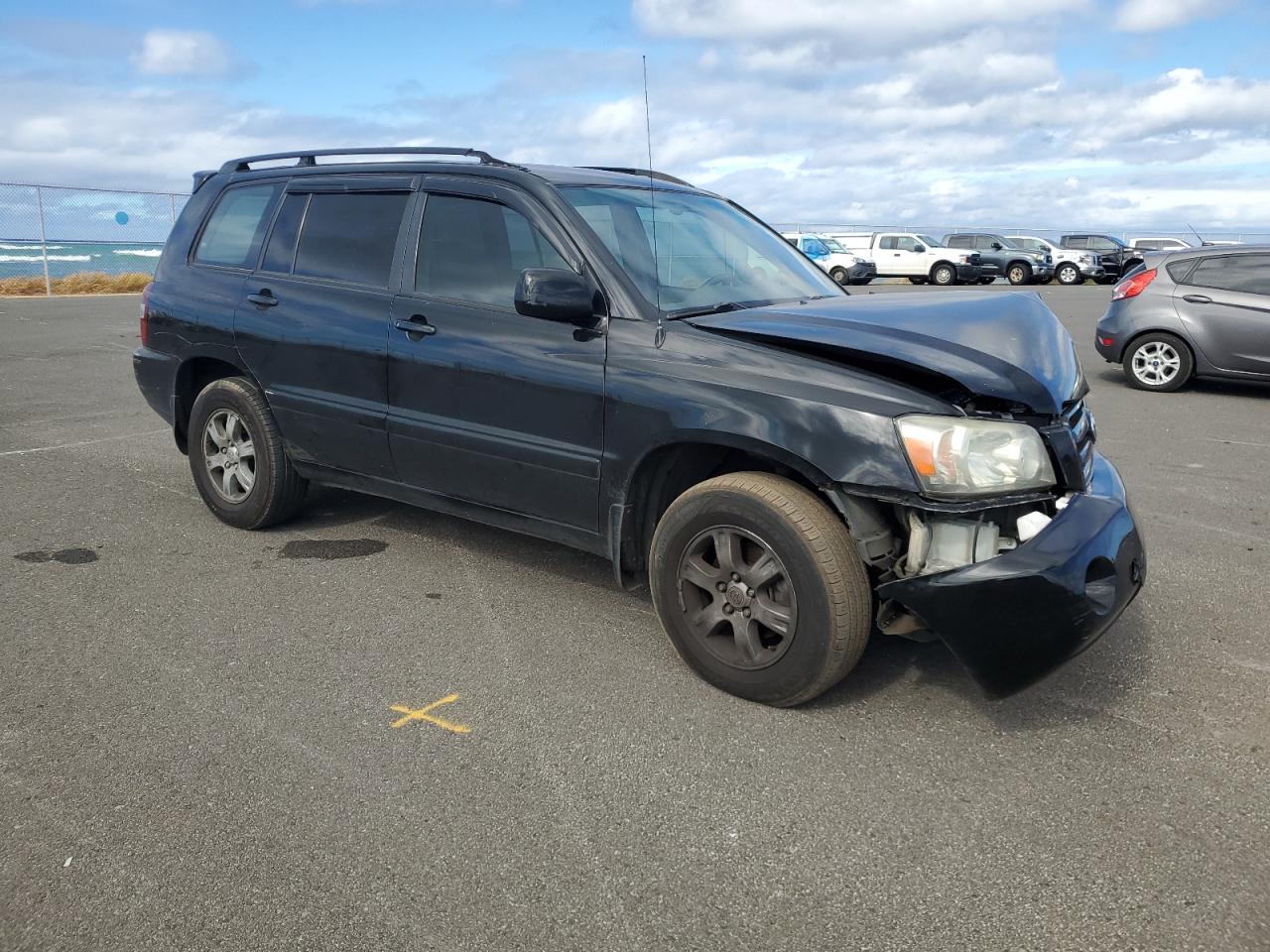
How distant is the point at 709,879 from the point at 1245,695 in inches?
85.6

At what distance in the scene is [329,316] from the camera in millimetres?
4758

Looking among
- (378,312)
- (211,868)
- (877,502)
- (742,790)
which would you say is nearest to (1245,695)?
(877,502)

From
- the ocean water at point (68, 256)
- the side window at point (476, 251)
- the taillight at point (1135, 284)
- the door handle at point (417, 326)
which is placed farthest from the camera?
the ocean water at point (68, 256)

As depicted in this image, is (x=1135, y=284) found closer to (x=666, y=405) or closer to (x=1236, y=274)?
(x=1236, y=274)

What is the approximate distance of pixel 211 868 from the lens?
8.67ft

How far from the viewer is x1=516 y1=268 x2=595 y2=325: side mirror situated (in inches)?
146

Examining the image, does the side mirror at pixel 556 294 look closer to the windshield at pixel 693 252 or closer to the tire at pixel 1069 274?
the windshield at pixel 693 252

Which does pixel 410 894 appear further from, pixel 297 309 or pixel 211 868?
pixel 297 309

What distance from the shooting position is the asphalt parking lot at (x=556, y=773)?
8.18 feet

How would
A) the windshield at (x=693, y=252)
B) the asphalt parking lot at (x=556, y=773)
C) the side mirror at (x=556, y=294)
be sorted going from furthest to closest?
the windshield at (x=693, y=252), the side mirror at (x=556, y=294), the asphalt parking lot at (x=556, y=773)

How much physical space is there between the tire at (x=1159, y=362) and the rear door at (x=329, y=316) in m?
8.73

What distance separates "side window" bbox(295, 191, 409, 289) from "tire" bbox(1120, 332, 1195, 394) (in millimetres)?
8735

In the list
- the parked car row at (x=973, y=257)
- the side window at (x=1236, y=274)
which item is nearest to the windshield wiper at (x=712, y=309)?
the side window at (x=1236, y=274)

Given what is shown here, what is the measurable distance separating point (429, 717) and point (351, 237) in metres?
2.41
